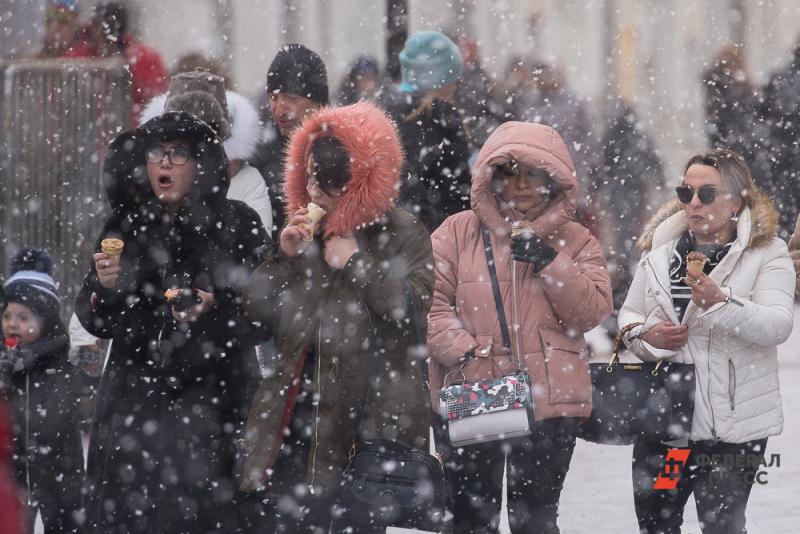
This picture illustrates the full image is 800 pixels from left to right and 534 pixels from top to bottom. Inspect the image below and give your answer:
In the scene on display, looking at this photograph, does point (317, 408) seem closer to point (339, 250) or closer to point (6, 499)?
point (339, 250)

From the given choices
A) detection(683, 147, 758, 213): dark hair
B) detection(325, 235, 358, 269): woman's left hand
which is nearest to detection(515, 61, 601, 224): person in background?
detection(683, 147, 758, 213): dark hair

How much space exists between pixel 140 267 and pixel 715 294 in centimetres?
210

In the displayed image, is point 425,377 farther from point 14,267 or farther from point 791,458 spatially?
point 791,458

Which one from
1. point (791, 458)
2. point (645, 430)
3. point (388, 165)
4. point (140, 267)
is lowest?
point (791, 458)

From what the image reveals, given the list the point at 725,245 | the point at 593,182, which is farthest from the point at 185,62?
the point at 725,245

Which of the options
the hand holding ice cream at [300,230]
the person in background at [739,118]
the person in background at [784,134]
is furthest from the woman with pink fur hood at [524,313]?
the person in background at [784,134]

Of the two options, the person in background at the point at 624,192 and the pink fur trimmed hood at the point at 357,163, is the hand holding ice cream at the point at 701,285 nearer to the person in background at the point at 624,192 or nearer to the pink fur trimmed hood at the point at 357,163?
the pink fur trimmed hood at the point at 357,163

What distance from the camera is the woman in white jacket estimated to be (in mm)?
5793

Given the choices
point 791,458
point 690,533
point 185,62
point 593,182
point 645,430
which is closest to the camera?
point 645,430

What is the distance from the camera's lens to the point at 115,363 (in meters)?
5.79

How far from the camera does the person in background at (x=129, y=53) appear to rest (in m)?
11.1

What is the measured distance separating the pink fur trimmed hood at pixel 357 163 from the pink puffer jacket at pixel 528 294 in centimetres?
44
